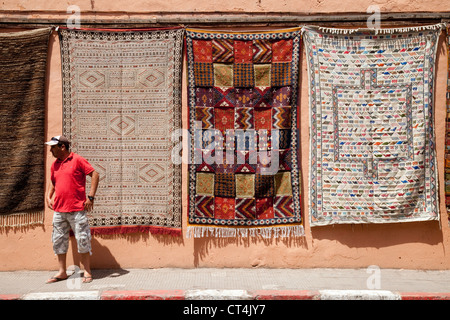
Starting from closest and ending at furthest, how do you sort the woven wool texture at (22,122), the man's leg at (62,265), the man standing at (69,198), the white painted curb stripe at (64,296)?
the white painted curb stripe at (64,296) < the man standing at (69,198) < the man's leg at (62,265) < the woven wool texture at (22,122)

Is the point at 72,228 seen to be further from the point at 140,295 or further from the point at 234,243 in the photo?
the point at 234,243

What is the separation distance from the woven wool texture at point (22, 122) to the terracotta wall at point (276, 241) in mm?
150

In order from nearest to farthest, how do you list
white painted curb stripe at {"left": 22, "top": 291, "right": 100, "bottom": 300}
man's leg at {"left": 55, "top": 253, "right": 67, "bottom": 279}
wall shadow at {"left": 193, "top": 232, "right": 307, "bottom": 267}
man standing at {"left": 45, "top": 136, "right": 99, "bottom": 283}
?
white painted curb stripe at {"left": 22, "top": 291, "right": 100, "bottom": 300} → man standing at {"left": 45, "top": 136, "right": 99, "bottom": 283} → man's leg at {"left": 55, "top": 253, "right": 67, "bottom": 279} → wall shadow at {"left": 193, "top": 232, "right": 307, "bottom": 267}

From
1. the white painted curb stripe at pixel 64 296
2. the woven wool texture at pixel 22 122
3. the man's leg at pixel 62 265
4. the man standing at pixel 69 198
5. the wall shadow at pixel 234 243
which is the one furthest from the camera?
the wall shadow at pixel 234 243

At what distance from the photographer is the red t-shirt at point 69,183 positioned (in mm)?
3787

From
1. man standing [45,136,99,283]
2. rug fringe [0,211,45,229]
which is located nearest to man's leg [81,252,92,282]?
man standing [45,136,99,283]

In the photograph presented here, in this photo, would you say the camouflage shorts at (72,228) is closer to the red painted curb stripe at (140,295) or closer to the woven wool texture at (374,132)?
the red painted curb stripe at (140,295)

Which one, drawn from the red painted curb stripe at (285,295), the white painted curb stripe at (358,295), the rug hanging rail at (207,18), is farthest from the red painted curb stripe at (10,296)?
the rug hanging rail at (207,18)

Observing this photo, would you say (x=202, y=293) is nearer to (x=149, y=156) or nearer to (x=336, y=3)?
(x=149, y=156)

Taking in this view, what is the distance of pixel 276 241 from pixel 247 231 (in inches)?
14.2

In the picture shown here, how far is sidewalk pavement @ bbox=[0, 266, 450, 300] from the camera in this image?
3469 mm

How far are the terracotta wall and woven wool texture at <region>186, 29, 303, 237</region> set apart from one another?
0.62 feet

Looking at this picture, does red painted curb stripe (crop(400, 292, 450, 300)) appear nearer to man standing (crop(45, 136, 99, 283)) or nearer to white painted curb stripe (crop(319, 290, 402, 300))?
white painted curb stripe (crop(319, 290, 402, 300))

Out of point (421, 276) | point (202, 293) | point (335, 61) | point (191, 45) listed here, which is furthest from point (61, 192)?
point (421, 276)
